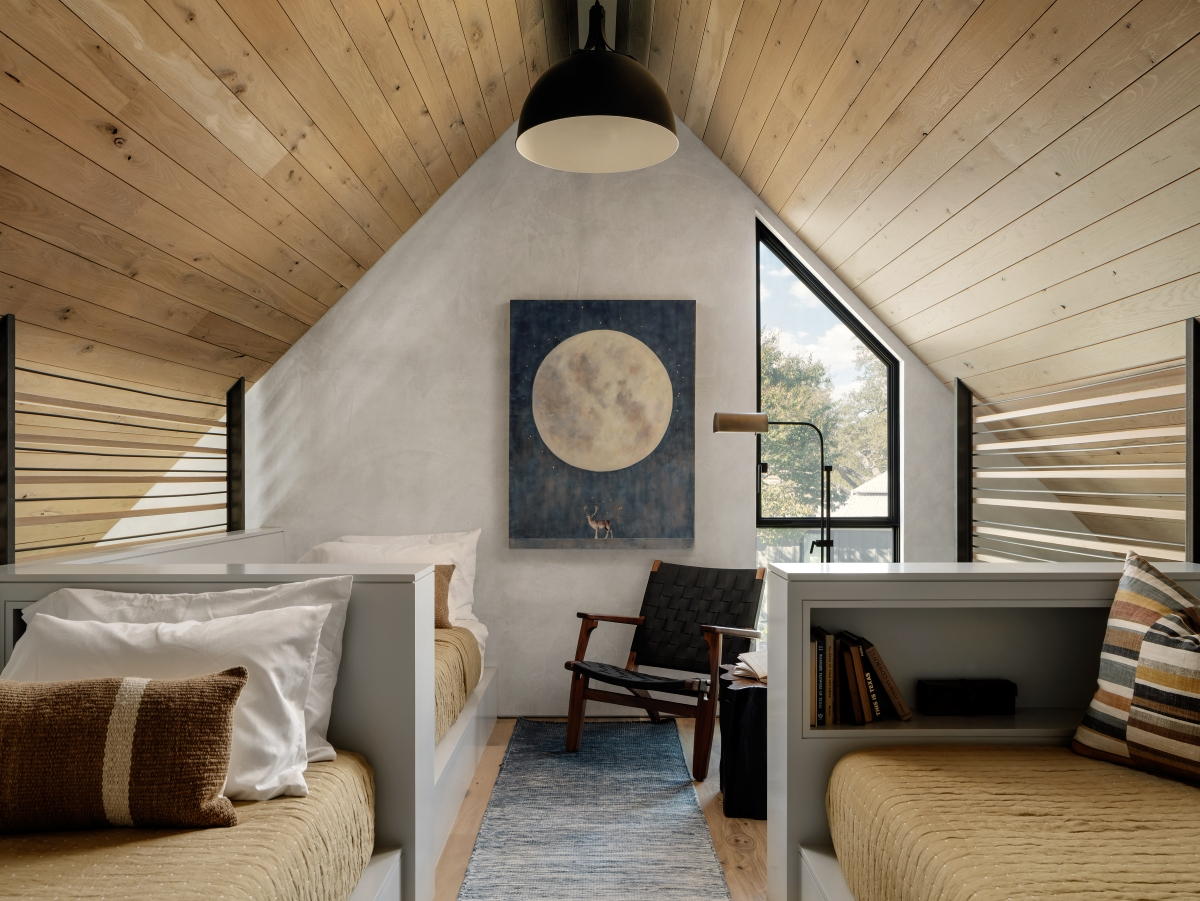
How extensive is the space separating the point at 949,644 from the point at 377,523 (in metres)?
2.71

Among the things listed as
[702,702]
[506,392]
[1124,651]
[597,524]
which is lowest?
[702,702]

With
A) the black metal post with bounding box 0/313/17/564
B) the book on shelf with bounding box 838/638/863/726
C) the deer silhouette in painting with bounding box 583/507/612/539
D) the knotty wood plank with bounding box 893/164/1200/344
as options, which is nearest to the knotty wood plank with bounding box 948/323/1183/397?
the knotty wood plank with bounding box 893/164/1200/344

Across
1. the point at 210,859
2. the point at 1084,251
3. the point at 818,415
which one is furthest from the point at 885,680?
the point at 818,415

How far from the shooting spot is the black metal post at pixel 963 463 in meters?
3.61

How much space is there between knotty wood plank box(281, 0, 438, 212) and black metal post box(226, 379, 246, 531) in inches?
51.6

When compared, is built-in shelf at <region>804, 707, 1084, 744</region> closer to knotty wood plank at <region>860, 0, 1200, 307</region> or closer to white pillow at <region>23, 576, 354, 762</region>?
white pillow at <region>23, 576, 354, 762</region>

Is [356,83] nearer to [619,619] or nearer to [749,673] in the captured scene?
[619,619]

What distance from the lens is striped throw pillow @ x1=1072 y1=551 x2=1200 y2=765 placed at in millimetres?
1719

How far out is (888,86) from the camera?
243 cm

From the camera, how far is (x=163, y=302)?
2.76 meters

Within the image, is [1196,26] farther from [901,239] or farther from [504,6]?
[504,6]

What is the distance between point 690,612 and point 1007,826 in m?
2.21

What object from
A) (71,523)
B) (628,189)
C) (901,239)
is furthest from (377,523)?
(901,239)

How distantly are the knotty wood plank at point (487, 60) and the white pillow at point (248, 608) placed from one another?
2.04 meters
